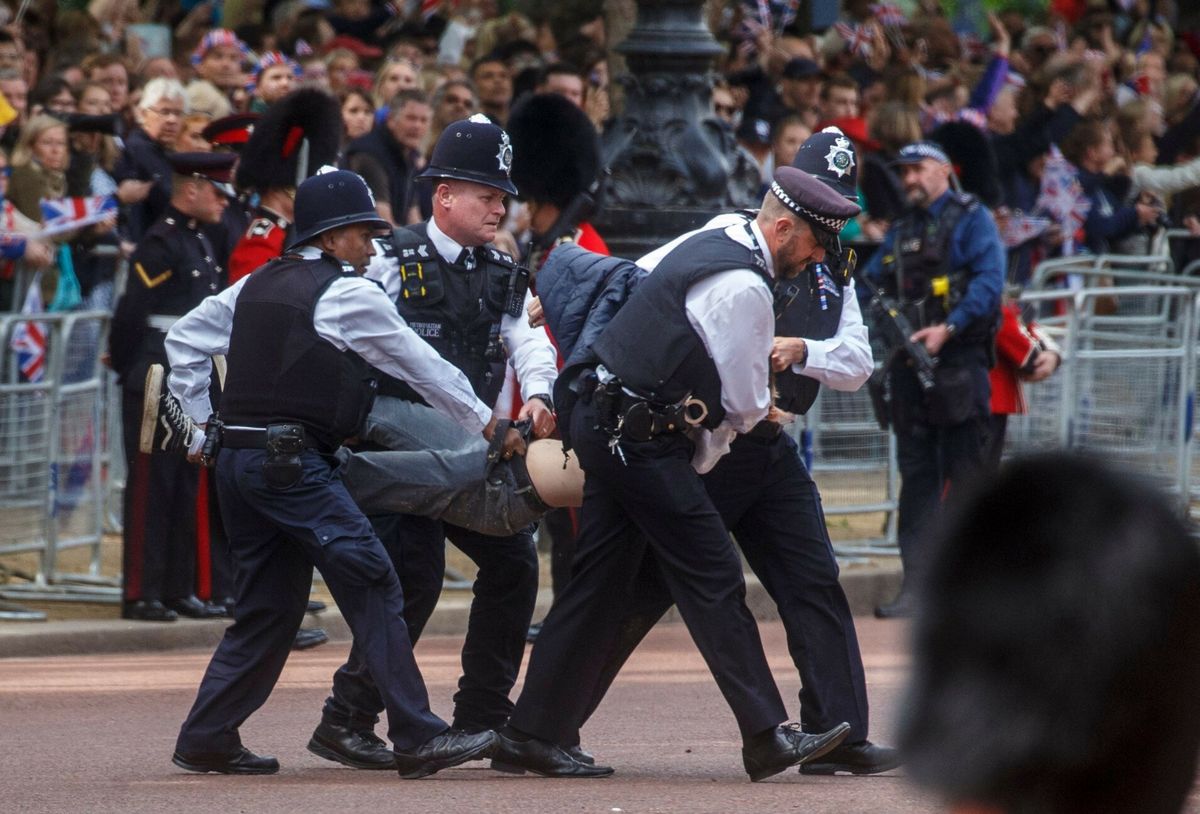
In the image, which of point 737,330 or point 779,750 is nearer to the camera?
point 737,330

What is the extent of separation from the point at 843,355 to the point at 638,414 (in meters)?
0.90

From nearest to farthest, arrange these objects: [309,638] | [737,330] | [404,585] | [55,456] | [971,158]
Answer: [737,330] → [404,585] → [309,638] → [55,456] → [971,158]

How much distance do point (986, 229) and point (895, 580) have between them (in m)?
2.03

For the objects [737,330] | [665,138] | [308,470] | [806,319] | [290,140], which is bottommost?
[308,470]

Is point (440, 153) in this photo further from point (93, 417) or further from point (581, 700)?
point (93, 417)

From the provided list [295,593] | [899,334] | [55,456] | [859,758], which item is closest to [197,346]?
[295,593]

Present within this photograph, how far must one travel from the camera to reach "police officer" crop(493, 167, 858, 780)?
19.8 ft

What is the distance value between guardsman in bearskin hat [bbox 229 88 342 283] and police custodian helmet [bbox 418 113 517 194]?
209 cm

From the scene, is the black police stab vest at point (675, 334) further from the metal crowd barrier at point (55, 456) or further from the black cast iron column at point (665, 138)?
the black cast iron column at point (665, 138)

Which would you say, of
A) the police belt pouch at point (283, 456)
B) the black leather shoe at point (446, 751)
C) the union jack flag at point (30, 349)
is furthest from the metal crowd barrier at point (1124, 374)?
the police belt pouch at point (283, 456)

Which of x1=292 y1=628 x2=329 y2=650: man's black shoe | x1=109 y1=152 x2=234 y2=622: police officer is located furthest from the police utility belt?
x1=109 y1=152 x2=234 y2=622: police officer

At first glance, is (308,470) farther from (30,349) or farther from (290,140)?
(30,349)

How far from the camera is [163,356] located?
927 cm

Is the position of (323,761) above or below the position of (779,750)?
below
